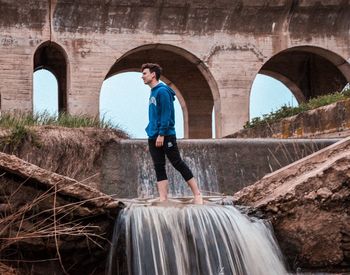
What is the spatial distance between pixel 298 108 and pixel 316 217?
33.7ft

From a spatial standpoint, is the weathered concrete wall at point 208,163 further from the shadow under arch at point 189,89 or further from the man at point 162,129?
the shadow under arch at point 189,89

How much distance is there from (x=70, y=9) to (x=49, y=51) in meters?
5.03

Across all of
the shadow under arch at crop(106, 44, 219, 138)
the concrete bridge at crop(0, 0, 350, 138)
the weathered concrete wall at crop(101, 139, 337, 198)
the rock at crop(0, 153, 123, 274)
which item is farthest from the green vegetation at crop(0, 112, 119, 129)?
the shadow under arch at crop(106, 44, 219, 138)

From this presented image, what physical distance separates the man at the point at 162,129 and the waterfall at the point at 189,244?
3.83ft

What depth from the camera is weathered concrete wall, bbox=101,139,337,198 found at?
12578 millimetres

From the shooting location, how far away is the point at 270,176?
797 cm

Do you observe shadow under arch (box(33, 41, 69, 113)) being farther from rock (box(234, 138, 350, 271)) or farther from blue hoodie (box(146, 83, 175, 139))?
rock (box(234, 138, 350, 271))

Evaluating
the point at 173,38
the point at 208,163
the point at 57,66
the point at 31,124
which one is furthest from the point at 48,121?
the point at 57,66

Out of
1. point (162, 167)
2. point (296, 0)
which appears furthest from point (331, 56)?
point (162, 167)

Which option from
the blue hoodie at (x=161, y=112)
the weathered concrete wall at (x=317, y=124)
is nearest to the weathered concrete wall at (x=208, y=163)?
the weathered concrete wall at (x=317, y=124)

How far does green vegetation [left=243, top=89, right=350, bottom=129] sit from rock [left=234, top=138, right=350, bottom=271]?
28.4ft

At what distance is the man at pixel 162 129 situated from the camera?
26.9 feet

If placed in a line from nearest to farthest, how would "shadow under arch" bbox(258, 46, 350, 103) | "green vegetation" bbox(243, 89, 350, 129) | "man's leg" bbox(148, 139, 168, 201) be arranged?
1. "man's leg" bbox(148, 139, 168, 201)
2. "green vegetation" bbox(243, 89, 350, 129)
3. "shadow under arch" bbox(258, 46, 350, 103)

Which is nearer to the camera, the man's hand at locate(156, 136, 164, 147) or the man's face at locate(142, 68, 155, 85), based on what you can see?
the man's hand at locate(156, 136, 164, 147)
